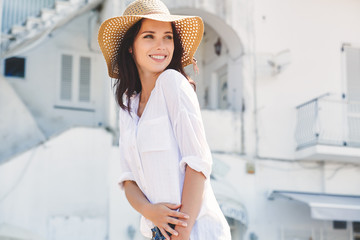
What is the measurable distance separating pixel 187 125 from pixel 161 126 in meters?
0.12

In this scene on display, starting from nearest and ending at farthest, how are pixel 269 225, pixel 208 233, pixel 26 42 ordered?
pixel 208 233 → pixel 26 42 → pixel 269 225

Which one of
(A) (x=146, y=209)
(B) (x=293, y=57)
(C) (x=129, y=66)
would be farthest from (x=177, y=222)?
(B) (x=293, y=57)

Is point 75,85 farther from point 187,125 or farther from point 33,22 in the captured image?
point 187,125

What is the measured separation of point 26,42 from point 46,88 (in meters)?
2.24

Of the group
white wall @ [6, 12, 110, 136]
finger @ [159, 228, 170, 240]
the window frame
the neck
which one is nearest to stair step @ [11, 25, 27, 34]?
white wall @ [6, 12, 110, 136]

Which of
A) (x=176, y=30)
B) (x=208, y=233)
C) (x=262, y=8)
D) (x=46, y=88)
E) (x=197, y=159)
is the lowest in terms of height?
(x=208, y=233)

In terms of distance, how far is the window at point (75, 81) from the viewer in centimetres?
1524

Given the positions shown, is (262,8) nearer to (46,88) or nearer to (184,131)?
(46,88)

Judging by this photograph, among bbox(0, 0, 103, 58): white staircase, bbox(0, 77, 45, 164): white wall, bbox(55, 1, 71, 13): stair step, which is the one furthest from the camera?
bbox(0, 77, 45, 164): white wall

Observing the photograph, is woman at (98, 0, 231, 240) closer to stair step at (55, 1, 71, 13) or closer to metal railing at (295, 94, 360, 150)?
stair step at (55, 1, 71, 13)

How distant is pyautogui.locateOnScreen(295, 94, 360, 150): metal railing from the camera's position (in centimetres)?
1477

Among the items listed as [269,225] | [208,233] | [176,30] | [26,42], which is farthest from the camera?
[269,225]

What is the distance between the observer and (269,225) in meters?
14.8

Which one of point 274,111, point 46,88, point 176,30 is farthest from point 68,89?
point 176,30
